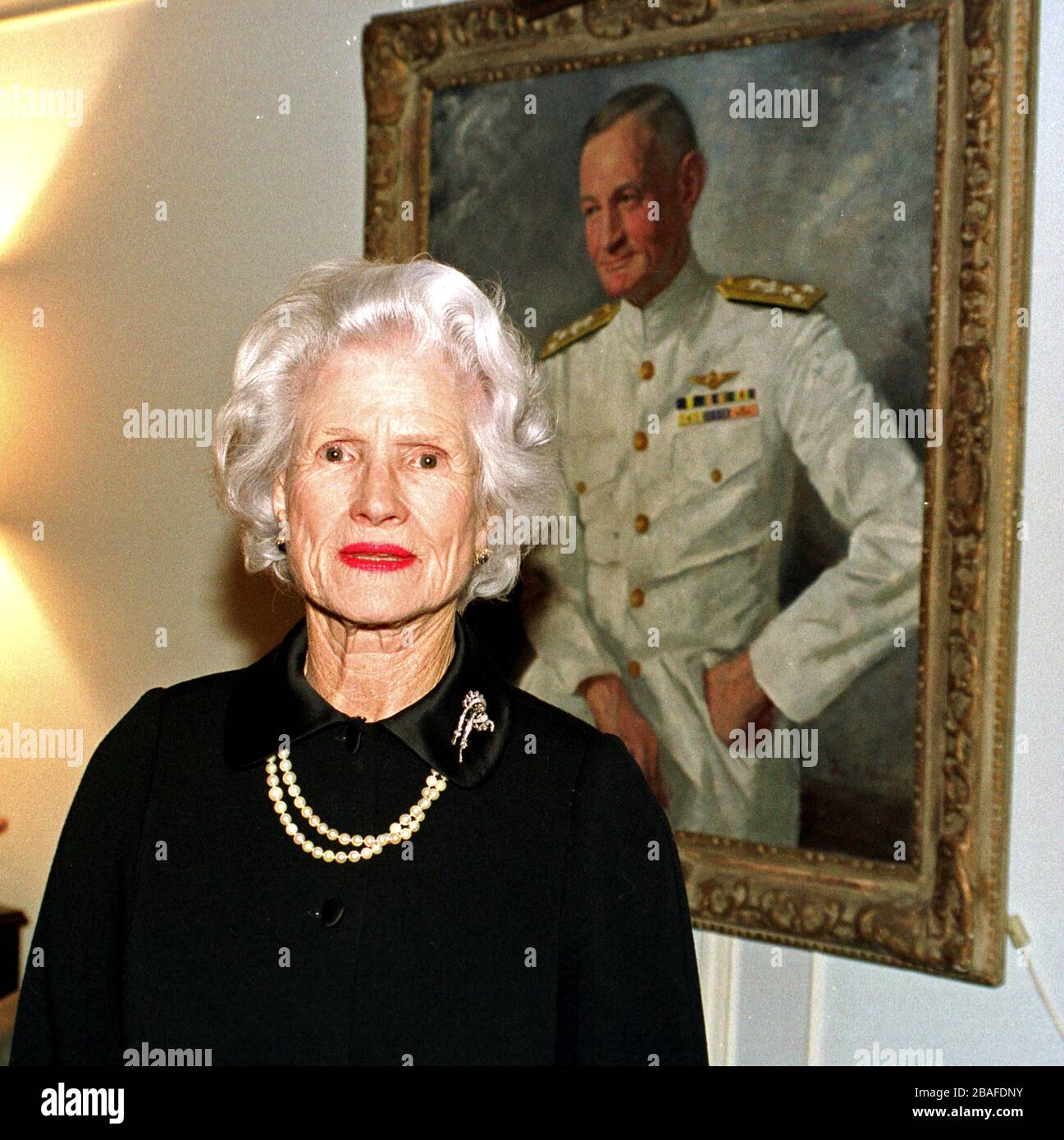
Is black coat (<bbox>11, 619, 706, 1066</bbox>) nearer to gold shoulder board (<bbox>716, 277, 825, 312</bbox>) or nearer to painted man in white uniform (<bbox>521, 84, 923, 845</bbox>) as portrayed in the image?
painted man in white uniform (<bbox>521, 84, 923, 845</bbox>)

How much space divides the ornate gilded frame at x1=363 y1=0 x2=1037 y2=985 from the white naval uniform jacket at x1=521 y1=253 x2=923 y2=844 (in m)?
0.10

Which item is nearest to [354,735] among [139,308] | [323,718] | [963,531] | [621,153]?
[323,718]

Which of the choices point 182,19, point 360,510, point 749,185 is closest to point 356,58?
point 182,19

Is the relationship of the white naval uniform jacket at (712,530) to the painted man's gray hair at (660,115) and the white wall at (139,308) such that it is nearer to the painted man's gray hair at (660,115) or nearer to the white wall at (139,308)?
the painted man's gray hair at (660,115)

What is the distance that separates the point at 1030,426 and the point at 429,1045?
147 centimetres

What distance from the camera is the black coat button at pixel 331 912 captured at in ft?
4.79

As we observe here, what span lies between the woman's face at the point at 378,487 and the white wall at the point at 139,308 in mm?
1488

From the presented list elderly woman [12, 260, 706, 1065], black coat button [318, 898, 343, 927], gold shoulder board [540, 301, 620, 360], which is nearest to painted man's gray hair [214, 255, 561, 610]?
elderly woman [12, 260, 706, 1065]

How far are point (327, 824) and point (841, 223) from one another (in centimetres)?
152

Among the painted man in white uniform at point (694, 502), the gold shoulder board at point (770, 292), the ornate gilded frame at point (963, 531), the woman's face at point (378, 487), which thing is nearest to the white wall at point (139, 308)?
the ornate gilded frame at point (963, 531)

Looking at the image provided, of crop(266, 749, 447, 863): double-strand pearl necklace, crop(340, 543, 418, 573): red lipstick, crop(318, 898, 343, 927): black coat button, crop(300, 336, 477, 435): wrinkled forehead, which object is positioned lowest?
crop(318, 898, 343, 927): black coat button

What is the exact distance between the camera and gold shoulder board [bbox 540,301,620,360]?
273 centimetres

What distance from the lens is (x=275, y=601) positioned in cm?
310
